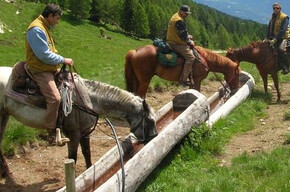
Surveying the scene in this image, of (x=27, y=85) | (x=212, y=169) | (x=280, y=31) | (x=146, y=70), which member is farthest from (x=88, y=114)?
(x=280, y=31)

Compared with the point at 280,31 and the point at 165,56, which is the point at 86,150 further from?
the point at 280,31

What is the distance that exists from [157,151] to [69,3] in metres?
66.7

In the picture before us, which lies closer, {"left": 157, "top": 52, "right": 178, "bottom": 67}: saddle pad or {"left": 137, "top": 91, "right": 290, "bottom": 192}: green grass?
{"left": 137, "top": 91, "right": 290, "bottom": 192}: green grass

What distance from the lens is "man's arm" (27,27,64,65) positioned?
6543 mm

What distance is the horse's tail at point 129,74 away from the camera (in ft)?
39.7

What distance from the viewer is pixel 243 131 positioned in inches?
392

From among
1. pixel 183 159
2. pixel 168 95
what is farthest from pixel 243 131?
pixel 168 95

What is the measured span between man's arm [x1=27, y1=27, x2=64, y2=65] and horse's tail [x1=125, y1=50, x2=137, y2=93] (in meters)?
5.58

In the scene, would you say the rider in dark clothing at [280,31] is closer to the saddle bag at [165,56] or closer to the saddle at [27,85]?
the saddle bag at [165,56]

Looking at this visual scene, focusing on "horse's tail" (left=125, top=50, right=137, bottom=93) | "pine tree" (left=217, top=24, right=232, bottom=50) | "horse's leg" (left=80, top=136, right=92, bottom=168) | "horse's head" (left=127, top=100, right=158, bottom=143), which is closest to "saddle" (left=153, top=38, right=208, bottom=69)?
"horse's tail" (left=125, top=50, right=137, bottom=93)

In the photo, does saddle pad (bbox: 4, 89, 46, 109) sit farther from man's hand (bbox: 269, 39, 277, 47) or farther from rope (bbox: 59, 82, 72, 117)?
man's hand (bbox: 269, 39, 277, 47)

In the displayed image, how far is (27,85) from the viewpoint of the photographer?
7.05 metres

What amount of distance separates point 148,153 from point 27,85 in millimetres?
2436

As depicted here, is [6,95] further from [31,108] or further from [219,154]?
[219,154]
